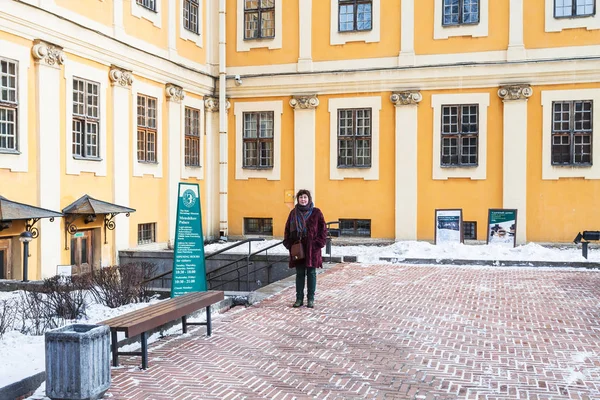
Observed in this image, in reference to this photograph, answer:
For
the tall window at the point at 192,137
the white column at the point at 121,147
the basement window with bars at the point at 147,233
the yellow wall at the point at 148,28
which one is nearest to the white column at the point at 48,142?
the white column at the point at 121,147

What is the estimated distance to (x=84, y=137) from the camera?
1620cm

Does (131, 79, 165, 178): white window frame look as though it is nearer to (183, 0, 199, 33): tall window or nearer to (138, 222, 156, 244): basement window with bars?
(138, 222, 156, 244): basement window with bars

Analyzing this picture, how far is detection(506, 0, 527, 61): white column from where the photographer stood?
20.2 m

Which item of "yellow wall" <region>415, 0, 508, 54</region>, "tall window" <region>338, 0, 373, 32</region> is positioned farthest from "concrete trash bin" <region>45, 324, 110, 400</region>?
"tall window" <region>338, 0, 373, 32</region>

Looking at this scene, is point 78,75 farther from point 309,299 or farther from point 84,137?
point 309,299

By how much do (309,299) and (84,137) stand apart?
8778 mm

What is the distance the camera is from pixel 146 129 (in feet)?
62.6

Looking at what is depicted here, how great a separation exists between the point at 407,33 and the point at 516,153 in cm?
547

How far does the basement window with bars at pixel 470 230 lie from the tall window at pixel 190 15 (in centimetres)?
1165

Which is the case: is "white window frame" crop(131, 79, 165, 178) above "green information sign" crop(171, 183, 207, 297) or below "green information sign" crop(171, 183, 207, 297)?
above

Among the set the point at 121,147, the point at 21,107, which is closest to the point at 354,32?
the point at 121,147

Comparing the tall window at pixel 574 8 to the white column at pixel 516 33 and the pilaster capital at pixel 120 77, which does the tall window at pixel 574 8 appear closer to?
the white column at pixel 516 33

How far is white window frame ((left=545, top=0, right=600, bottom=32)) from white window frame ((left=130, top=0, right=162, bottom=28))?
1236cm

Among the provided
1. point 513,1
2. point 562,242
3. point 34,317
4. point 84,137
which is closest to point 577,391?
point 34,317
